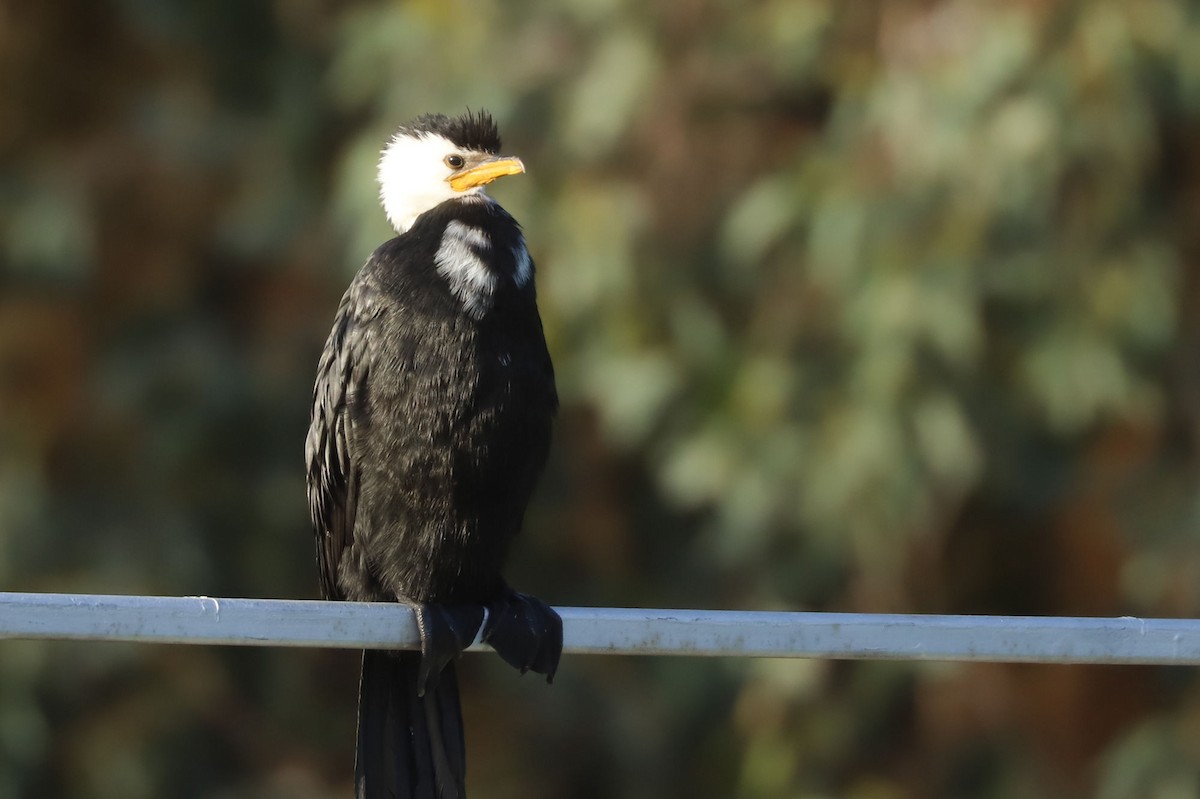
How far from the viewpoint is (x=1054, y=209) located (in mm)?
4691

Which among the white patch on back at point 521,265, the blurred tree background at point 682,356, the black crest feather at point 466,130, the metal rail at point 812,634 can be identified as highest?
the black crest feather at point 466,130

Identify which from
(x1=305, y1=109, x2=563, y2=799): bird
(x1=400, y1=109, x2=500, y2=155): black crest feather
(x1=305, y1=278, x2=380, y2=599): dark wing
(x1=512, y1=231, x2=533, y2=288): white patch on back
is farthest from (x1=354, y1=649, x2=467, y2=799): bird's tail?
(x1=400, y1=109, x2=500, y2=155): black crest feather

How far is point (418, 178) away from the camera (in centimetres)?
318

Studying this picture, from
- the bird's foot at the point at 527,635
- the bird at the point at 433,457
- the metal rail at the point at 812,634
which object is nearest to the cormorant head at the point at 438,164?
the bird at the point at 433,457

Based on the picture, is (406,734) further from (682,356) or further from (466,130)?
(682,356)

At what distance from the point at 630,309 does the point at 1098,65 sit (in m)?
1.45

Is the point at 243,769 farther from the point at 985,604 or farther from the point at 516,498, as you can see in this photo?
the point at 516,498

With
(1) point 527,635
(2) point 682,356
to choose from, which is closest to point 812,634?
(1) point 527,635

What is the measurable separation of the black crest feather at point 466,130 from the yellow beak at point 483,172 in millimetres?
74

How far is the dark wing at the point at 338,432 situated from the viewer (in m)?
2.88

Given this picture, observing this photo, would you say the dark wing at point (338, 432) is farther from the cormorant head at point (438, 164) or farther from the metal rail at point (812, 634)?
the metal rail at point (812, 634)

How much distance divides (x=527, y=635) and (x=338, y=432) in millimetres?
549

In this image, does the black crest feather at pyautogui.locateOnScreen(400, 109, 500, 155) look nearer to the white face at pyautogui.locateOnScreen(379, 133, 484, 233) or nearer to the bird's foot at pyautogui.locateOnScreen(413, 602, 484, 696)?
the white face at pyautogui.locateOnScreen(379, 133, 484, 233)

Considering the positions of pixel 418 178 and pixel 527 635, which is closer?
pixel 527 635
